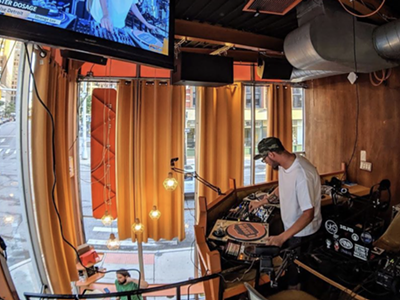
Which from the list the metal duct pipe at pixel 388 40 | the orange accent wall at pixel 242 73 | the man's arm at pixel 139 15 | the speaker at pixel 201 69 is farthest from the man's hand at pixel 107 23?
the orange accent wall at pixel 242 73

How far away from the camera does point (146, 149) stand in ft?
14.8

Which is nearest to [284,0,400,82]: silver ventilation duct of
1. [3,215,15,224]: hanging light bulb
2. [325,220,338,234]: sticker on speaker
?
[325,220,338,234]: sticker on speaker

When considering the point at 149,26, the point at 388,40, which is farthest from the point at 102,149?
the point at 388,40

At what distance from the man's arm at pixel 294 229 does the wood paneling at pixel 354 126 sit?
2461 millimetres

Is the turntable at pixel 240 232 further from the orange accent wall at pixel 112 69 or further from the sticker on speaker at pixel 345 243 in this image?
the orange accent wall at pixel 112 69

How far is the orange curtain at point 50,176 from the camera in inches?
93.5

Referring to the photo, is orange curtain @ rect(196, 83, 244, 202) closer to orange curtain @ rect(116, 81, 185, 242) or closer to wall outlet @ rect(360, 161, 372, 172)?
orange curtain @ rect(116, 81, 185, 242)

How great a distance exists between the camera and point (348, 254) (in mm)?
1594

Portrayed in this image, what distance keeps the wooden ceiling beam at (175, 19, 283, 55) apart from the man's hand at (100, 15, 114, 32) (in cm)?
187

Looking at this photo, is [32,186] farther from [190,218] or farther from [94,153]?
[190,218]

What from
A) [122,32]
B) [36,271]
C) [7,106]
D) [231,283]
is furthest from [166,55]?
[36,271]

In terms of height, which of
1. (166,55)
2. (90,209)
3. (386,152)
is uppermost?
(166,55)

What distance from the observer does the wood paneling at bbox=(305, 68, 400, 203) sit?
3.51m

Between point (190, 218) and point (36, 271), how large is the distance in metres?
2.97
